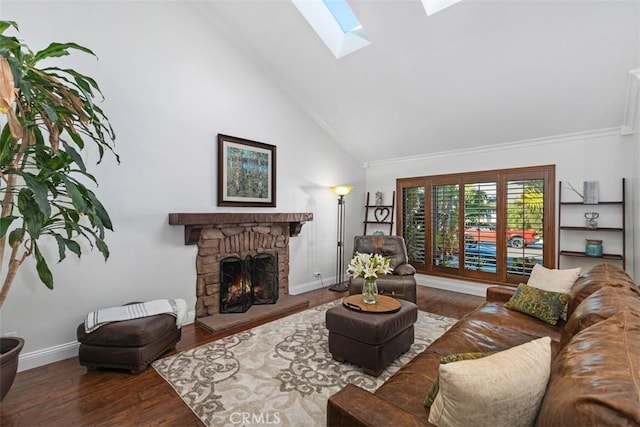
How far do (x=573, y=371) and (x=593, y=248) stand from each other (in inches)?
148

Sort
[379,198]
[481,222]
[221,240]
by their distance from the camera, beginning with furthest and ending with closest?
[379,198], [481,222], [221,240]

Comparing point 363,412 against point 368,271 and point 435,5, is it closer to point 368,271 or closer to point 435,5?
point 368,271

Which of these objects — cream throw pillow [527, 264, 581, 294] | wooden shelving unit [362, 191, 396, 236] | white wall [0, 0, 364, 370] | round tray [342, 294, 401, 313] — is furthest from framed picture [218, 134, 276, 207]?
cream throw pillow [527, 264, 581, 294]

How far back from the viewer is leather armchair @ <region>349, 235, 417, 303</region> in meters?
3.70

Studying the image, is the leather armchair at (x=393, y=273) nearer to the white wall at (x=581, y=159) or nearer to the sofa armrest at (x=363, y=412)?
the white wall at (x=581, y=159)

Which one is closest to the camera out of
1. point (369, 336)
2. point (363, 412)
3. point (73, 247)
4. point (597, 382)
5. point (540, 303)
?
point (597, 382)

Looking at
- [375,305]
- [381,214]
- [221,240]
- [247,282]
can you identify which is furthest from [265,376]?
[381,214]

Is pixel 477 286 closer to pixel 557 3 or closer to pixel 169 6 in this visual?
pixel 557 3

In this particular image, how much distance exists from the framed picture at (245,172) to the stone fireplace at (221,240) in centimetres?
30

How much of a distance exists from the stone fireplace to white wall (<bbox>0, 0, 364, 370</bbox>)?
13 centimetres

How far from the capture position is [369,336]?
227 cm

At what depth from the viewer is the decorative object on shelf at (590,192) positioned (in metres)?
3.65

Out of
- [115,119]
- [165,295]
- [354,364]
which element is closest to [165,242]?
[165,295]

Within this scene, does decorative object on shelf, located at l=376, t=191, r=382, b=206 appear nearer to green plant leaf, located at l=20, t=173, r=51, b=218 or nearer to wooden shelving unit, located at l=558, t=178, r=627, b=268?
wooden shelving unit, located at l=558, t=178, r=627, b=268
